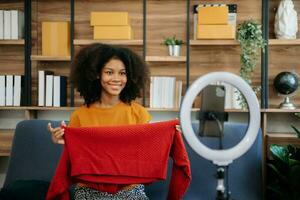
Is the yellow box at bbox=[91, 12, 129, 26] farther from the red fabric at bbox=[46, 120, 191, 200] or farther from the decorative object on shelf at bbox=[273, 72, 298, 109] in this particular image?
the red fabric at bbox=[46, 120, 191, 200]

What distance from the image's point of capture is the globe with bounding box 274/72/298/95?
3.36 m

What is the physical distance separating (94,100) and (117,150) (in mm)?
382

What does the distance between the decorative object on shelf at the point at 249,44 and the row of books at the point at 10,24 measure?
1.95 meters

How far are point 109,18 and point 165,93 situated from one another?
0.81m

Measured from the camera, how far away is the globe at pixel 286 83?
3361 millimetres

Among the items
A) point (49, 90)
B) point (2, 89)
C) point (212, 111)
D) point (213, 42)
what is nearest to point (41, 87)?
point (49, 90)

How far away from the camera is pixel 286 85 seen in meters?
3.36

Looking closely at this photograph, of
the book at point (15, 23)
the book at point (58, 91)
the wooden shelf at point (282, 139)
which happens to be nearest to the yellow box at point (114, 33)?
the book at point (58, 91)

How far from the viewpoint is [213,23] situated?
3.37 meters

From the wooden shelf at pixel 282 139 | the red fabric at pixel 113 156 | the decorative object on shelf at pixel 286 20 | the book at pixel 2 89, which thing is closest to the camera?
the red fabric at pixel 113 156

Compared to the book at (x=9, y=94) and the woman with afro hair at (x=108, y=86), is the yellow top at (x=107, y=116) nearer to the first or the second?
the woman with afro hair at (x=108, y=86)

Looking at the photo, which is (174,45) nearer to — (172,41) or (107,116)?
(172,41)

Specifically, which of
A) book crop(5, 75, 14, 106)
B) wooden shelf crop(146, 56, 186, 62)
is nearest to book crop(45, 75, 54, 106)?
book crop(5, 75, 14, 106)

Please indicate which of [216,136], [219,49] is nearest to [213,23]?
[219,49]
